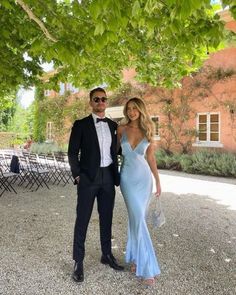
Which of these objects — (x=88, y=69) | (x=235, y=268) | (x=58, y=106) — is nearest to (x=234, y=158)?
(x=88, y=69)

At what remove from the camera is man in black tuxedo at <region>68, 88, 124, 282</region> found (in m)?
4.13

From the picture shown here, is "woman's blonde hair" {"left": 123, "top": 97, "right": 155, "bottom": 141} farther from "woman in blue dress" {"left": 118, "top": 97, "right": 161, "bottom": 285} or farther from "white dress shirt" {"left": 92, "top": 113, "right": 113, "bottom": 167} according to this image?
"white dress shirt" {"left": 92, "top": 113, "right": 113, "bottom": 167}

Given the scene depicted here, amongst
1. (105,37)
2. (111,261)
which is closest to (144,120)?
(105,37)

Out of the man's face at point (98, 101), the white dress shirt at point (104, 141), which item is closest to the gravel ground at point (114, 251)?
the white dress shirt at point (104, 141)

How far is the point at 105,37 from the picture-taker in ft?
12.8

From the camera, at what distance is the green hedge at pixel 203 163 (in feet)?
47.0

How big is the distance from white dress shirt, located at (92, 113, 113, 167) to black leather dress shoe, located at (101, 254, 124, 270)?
4.32ft

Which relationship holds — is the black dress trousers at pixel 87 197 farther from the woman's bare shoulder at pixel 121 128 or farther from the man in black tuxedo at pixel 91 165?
the woman's bare shoulder at pixel 121 128

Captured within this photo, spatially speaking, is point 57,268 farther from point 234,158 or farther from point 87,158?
point 234,158

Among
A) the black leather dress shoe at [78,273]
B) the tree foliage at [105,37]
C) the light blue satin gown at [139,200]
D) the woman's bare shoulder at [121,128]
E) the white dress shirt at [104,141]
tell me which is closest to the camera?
the tree foliage at [105,37]

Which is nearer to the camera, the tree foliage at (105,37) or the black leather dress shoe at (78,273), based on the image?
the tree foliage at (105,37)

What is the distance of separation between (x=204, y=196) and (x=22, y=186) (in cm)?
603

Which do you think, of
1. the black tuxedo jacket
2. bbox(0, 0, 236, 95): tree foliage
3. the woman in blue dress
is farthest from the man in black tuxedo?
bbox(0, 0, 236, 95): tree foliage

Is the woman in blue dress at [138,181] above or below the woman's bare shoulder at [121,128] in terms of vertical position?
below
